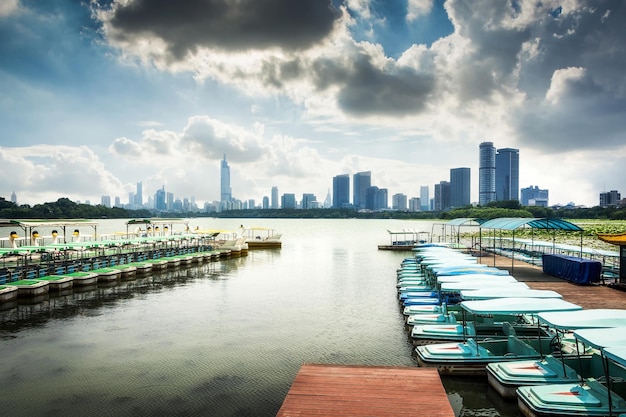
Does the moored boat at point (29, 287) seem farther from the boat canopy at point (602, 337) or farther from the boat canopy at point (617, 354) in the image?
the boat canopy at point (617, 354)

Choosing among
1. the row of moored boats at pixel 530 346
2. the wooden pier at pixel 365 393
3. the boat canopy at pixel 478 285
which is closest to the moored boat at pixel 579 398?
the row of moored boats at pixel 530 346

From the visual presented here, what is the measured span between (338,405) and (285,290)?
22227 mm

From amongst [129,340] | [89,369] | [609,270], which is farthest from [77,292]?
[609,270]

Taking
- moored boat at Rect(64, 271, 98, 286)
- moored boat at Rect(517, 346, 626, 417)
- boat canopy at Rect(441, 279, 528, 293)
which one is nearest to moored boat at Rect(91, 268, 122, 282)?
moored boat at Rect(64, 271, 98, 286)

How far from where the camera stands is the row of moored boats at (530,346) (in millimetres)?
9602

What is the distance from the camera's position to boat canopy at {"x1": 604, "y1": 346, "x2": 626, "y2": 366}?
26.0 feet

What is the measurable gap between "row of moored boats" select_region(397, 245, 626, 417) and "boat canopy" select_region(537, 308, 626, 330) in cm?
2

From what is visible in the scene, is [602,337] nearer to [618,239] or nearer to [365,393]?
[365,393]

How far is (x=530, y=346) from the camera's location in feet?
43.8

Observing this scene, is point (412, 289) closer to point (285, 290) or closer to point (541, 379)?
point (285, 290)

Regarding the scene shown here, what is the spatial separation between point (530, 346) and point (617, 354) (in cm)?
559

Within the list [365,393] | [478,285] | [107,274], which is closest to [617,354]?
[365,393]

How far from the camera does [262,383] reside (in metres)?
13.7

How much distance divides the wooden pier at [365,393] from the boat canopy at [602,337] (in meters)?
3.38
